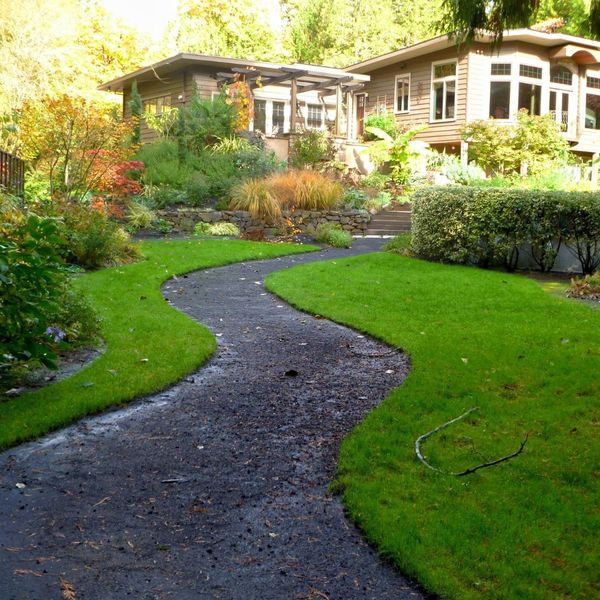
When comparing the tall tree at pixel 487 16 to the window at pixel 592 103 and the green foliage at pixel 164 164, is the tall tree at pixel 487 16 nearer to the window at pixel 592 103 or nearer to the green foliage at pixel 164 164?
the green foliage at pixel 164 164

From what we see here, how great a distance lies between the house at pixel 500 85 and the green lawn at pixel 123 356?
18.1 metres

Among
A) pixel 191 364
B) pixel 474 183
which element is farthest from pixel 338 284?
pixel 474 183

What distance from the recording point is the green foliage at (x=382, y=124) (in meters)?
27.8

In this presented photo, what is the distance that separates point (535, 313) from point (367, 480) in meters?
5.27

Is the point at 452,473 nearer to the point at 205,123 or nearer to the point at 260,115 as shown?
the point at 205,123

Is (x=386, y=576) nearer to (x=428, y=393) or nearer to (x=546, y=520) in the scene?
(x=546, y=520)

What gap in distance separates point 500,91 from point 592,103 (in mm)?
4907

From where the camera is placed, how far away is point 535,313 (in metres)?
8.55

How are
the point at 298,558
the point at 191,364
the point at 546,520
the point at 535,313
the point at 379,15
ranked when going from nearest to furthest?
the point at 298,558, the point at 546,520, the point at 191,364, the point at 535,313, the point at 379,15

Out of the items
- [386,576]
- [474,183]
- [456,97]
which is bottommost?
[386,576]

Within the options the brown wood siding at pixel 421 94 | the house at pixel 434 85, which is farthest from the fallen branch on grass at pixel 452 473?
the brown wood siding at pixel 421 94

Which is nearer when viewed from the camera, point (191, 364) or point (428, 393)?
point (428, 393)

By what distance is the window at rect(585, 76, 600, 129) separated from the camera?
28.7 m

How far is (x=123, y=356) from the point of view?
6.35 m
